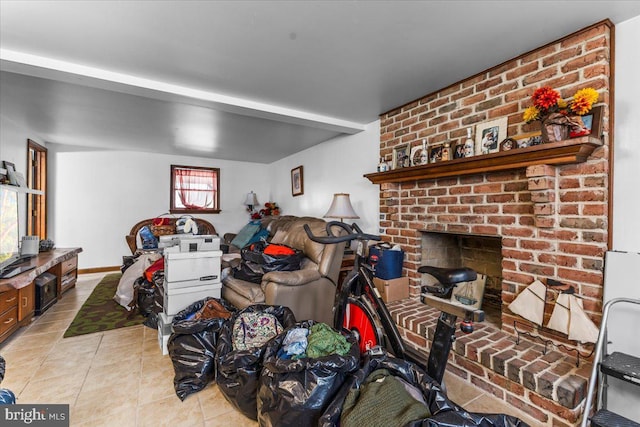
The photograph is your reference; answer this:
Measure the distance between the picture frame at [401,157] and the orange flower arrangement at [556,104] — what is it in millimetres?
1053

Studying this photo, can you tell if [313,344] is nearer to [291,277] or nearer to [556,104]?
[291,277]

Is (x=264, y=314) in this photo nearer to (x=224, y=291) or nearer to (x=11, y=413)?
(x=224, y=291)

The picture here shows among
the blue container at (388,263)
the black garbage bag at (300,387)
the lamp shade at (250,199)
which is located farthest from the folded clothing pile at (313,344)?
the lamp shade at (250,199)

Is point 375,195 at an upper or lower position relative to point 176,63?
lower

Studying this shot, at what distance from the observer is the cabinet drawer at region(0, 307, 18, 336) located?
236 cm

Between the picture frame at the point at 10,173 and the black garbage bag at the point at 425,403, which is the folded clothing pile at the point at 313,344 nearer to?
the black garbage bag at the point at 425,403

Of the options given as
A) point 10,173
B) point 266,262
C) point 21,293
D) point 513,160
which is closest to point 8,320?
point 21,293

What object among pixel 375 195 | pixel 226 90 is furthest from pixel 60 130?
pixel 375 195

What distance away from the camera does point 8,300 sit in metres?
2.45

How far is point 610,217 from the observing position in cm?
165

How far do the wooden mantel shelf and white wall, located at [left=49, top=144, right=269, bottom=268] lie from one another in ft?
15.3

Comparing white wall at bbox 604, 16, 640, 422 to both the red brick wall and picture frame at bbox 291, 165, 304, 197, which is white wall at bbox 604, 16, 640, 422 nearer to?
the red brick wall

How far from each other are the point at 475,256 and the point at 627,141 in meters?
1.43

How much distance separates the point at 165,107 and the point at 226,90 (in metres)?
0.88
